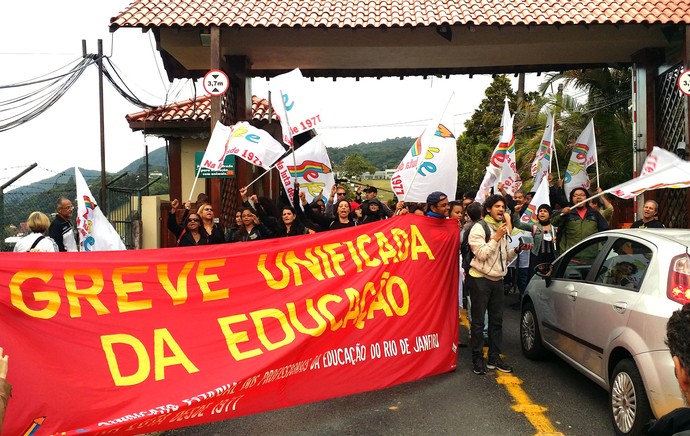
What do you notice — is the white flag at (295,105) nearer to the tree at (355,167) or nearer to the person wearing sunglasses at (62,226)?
the person wearing sunglasses at (62,226)

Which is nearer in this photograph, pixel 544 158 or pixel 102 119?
pixel 544 158

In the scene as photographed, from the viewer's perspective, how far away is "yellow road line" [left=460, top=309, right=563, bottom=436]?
450 cm

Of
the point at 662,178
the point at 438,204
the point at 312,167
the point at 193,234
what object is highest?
the point at 312,167

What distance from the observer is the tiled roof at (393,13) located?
392 inches

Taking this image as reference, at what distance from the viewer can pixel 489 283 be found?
5973 millimetres

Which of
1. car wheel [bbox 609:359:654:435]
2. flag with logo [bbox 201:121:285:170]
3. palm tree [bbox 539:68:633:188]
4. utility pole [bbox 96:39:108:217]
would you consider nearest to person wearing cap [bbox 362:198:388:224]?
flag with logo [bbox 201:121:285:170]

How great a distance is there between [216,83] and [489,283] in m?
5.89

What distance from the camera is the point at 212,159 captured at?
25.9ft

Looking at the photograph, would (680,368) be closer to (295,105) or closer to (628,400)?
(628,400)

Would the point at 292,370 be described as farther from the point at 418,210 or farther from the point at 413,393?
the point at 418,210

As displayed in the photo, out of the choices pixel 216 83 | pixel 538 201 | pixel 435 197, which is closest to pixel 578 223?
pixel 538 201

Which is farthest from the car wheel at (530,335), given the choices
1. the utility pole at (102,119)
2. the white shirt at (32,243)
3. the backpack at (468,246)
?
the utility pole at (102,119)

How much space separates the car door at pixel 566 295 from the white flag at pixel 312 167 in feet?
13.1

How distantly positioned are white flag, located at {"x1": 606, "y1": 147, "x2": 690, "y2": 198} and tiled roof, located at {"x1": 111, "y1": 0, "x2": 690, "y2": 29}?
5679 mm
